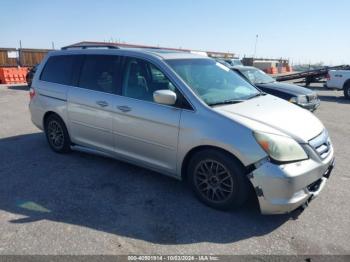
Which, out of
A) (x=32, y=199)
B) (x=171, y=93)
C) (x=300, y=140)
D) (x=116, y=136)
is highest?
(x=171, y=93)

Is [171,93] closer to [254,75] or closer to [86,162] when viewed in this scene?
[86,162]

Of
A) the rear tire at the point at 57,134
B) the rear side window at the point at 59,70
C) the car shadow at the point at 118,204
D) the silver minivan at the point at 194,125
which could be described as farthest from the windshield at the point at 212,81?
the rear tire at the point at 57,134

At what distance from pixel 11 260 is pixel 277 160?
8.86 ft

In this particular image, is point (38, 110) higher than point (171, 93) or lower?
lower

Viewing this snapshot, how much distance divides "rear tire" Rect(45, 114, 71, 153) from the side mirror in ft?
7.76

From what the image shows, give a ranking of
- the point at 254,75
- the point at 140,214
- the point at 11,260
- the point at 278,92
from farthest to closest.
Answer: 1. the point at 254,75
2. the point at 278,92
3. the point at 140,214
4. the point at 11,260

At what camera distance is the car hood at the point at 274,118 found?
3494 millimetres

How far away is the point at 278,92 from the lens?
9.02 meters

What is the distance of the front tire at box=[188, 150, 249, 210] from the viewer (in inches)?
139

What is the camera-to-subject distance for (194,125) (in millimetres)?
3732

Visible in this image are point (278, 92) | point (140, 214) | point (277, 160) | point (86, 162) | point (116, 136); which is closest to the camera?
point (277, 160)

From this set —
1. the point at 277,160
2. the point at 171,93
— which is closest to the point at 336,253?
the point at 277,160

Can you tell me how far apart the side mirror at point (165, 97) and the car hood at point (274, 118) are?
518 millimetres

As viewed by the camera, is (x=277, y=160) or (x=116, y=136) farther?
(x=116, y=136)
